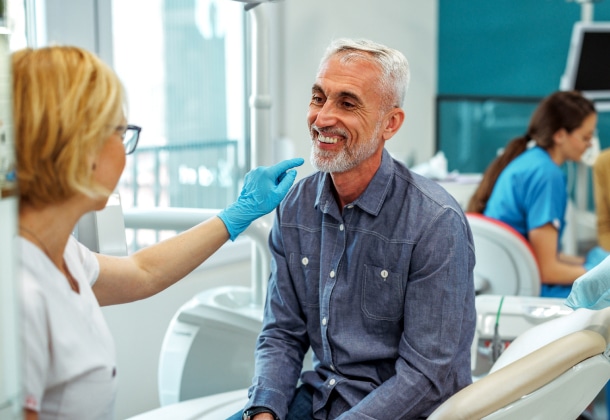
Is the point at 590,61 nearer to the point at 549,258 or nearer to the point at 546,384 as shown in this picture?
the point at 549,258

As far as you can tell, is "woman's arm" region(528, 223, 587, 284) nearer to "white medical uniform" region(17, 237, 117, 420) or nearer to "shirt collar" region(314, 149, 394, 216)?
"shirt collar" region(314, 149, 394, 216)

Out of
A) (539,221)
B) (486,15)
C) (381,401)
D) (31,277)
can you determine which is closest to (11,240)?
(31,277)

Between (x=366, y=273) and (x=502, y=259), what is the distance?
3.26 ft

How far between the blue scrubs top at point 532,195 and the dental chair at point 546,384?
126 cm

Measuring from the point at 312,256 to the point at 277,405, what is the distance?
0.29 meters

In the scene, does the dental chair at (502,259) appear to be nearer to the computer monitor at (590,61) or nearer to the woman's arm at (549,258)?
the woman's arm at (549,258)

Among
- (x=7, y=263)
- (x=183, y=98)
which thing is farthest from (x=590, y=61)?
(x=7, y=263)

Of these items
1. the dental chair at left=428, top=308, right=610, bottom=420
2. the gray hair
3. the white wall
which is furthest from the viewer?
the white wall

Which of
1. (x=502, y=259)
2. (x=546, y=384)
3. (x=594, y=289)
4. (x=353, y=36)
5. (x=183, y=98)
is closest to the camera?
(x=546, y=384)

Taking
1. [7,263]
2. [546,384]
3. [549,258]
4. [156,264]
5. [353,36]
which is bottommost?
[549,258]

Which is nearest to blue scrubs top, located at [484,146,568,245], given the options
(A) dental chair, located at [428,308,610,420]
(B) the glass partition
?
(A) dental chair, located at [428,308,610,420]

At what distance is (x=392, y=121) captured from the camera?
147cm

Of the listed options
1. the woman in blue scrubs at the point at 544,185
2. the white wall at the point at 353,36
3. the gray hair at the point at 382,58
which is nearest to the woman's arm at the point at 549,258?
the woman in blue scrubs at the point at 544,185

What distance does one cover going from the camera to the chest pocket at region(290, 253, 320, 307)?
58.4 inches
